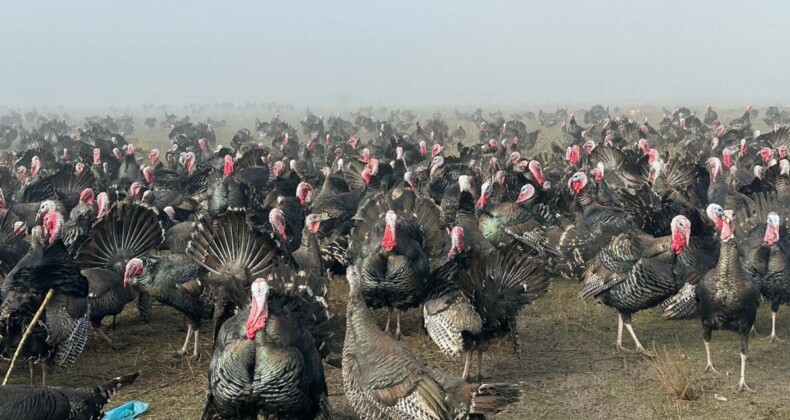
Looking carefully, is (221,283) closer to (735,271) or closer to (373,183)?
(735,271)

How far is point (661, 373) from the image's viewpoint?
654 cm

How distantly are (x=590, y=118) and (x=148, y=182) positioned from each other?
31.9 metres

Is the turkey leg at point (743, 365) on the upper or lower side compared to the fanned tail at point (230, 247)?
lower

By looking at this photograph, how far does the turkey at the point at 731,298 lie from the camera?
6.58m

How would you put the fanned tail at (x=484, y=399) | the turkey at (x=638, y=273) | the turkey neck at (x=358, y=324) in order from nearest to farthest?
the fanned tail at (x=484, y=399), the turkey neck at (x=358, y=324), the turkey at (x=638, y=273)

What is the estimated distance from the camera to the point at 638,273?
7.53 m

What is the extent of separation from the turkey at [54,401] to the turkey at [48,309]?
1.49 m

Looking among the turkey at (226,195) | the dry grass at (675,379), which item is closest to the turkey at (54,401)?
the dry grass at (675,379)

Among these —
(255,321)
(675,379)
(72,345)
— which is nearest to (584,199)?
(675,379)

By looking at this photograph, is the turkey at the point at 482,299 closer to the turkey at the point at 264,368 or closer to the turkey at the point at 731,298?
the turkey at the point at 731,298

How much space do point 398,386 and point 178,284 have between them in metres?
3.31

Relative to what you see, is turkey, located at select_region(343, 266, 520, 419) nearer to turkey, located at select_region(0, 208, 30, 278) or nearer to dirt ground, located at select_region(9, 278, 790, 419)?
dirt ground, located at select_region(9, 278, 790, 419)

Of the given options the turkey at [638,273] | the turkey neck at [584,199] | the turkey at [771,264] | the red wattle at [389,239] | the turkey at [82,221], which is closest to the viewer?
the turkey at [638,273]

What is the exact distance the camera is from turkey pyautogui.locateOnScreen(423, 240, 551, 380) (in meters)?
6.68
